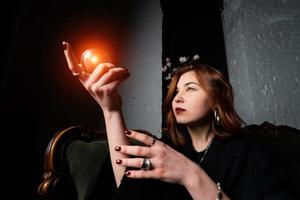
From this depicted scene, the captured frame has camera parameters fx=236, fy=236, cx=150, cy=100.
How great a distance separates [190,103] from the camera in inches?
39.4

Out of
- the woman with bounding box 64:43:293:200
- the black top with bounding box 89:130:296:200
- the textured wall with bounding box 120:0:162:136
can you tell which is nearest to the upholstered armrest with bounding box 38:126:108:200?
the woman with bounding box 64:43:293:200

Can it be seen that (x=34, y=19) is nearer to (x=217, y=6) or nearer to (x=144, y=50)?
(x=144, y=50)

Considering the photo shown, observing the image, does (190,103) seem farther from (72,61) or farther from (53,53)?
(53,53)

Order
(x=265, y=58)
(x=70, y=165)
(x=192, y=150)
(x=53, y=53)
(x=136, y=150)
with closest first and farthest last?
(x=136, y=150) < (x=70, y=165) < (x=192, y=150) < (x=53, y=53) < (x=265, y=58)

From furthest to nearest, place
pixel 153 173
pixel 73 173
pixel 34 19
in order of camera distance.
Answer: pixel 34 19 → pixel 73 173 → pixel 153 173

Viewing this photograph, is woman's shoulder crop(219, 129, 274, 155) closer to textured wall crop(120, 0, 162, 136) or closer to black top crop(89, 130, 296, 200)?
black top crop(89, 130, 296, 200)

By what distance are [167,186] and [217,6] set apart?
1863 millimetres

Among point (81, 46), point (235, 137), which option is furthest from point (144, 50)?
point (235, 137)

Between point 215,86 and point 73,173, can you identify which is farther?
point 215,86

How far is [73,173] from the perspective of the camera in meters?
0.94

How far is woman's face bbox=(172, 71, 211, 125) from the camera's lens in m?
0.99

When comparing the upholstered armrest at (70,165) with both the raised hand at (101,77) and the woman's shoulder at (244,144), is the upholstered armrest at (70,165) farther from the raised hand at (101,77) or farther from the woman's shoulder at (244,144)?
the woman's shoulder at (244,144)

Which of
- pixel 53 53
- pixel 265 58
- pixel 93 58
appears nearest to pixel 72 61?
pixel 93 58

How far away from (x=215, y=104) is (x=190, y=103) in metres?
0.14
